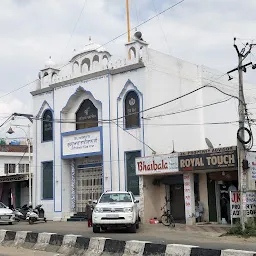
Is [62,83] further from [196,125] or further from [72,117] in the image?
[196,125]

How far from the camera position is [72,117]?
2739cm

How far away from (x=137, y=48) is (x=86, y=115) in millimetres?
5443

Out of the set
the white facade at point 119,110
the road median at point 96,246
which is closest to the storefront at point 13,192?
the white facade at point 119,110

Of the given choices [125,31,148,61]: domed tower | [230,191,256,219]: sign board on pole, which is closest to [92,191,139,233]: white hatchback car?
[230,191,256,219]: sign board on pole

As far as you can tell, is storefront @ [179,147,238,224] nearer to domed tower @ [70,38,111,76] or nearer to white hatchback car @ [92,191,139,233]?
white hatchback car @ [92,191,139,233]

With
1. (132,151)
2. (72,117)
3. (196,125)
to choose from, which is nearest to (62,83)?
(72,117)

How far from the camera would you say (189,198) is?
20.5 metres

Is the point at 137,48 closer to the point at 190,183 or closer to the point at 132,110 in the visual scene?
the point at 132,110

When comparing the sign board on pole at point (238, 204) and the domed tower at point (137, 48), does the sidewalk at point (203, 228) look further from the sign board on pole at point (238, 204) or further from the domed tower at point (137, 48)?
the domed tower at point (137, 48)

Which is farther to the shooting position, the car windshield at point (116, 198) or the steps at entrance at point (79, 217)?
the steps at entrance at point (79, 217)

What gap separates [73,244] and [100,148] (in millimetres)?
12624

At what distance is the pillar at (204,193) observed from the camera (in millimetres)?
21359

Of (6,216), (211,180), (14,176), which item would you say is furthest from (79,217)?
(14,176)

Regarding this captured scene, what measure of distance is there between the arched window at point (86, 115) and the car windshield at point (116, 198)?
8.48 metres
